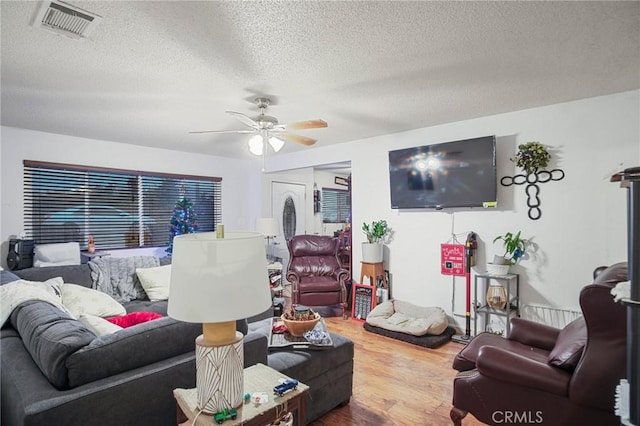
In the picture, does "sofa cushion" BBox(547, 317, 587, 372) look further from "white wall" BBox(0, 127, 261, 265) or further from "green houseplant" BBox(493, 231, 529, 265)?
"white wall" BBox(0, 127, 261, 265)

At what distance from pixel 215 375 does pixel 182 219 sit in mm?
4201

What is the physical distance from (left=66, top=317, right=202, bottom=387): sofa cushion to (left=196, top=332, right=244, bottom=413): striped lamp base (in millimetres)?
392

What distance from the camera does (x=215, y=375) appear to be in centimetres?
128

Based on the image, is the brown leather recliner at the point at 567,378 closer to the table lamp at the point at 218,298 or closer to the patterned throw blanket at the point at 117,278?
the table lamp at the point at 218,298

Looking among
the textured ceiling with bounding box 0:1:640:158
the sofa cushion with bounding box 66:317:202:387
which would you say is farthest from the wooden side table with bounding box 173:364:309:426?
the textured ceiling with bounding box 0:1:640:158

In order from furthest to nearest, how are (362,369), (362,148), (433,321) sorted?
(362,148), (433,321), (362,369)

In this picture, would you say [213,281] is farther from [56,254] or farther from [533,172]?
[56,254]

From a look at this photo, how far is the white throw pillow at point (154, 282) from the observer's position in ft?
12.6

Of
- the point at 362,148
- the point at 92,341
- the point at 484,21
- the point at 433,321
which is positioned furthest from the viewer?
the point at 362,148

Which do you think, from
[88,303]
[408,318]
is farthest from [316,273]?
[88,303]

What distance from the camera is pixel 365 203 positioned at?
471cm

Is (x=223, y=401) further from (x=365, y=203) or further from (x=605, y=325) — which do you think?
(x=365, y=203)

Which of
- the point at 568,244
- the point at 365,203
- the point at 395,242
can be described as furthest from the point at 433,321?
the point at 365,203

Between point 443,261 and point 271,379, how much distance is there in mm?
2832
